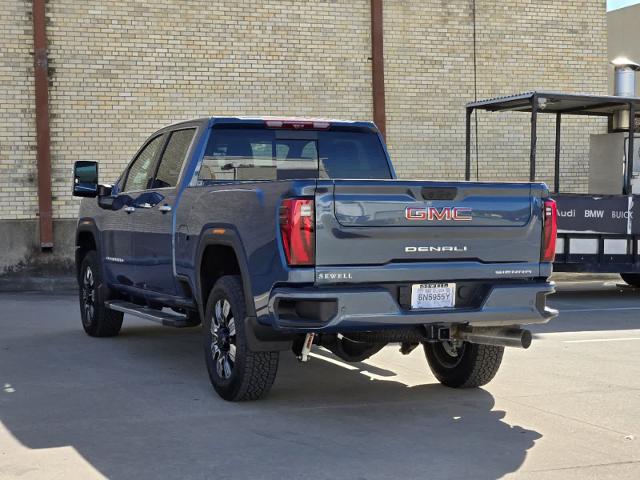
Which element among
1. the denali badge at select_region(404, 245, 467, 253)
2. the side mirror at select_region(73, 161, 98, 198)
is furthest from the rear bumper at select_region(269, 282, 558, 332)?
the side mirror at select_region(73, 161, 98, 198)

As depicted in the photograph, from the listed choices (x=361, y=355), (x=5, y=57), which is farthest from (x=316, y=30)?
(x=361, y=355)

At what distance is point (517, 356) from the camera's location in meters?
9.55

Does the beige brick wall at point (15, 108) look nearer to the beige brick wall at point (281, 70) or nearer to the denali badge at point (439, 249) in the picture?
the beige brick wall at point (281, 70)

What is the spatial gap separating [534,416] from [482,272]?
1005 millimetres

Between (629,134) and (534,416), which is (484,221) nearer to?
(534,416)

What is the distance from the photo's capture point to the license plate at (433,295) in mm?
6652

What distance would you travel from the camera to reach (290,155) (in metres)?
8.83

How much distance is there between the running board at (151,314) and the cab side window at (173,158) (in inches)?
42.4

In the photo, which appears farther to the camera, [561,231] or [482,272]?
[561,231]

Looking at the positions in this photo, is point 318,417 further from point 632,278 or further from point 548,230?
point 632,278

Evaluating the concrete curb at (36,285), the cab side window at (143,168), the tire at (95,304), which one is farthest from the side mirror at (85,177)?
the concrete curb at (36,285)

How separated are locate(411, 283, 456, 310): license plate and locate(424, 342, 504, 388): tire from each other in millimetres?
997

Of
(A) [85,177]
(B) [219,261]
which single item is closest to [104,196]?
(A) [85,177]

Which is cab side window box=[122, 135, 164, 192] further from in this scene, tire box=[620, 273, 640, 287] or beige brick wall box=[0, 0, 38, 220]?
tire box=[620, 273, 640, 287]
